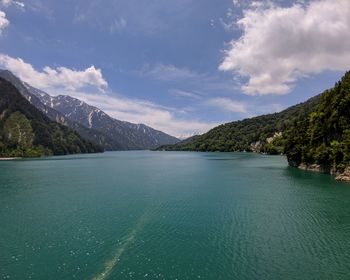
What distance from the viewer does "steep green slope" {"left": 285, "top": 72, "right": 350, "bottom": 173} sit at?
96.2 meters

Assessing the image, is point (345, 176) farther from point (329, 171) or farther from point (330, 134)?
point (330, 134)

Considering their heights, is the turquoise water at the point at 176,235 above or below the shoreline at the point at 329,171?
below

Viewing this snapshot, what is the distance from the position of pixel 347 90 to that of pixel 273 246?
83.9 metres

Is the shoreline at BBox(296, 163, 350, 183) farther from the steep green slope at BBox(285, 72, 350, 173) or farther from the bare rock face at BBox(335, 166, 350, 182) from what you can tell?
the steep green slope at BBox(285, 72, 350, 173)

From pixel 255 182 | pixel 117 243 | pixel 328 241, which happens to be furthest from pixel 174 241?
pixel 255 182

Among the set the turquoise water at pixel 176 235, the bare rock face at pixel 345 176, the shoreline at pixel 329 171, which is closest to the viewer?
the turquoise water at pixel 176 235

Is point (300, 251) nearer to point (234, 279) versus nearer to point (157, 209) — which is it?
point (234, 279)

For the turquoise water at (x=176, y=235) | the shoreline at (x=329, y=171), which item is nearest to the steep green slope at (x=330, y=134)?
the shoreline at (x=329, y=171)

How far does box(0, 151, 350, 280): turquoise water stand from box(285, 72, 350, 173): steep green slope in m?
28.2

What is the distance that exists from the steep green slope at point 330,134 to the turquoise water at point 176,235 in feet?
92.6

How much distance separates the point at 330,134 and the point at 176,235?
87609 mm

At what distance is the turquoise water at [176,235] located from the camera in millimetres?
30406

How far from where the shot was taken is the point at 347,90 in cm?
9850

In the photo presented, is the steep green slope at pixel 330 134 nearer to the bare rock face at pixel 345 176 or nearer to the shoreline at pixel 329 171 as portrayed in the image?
the shoreline at pixel 329 171
